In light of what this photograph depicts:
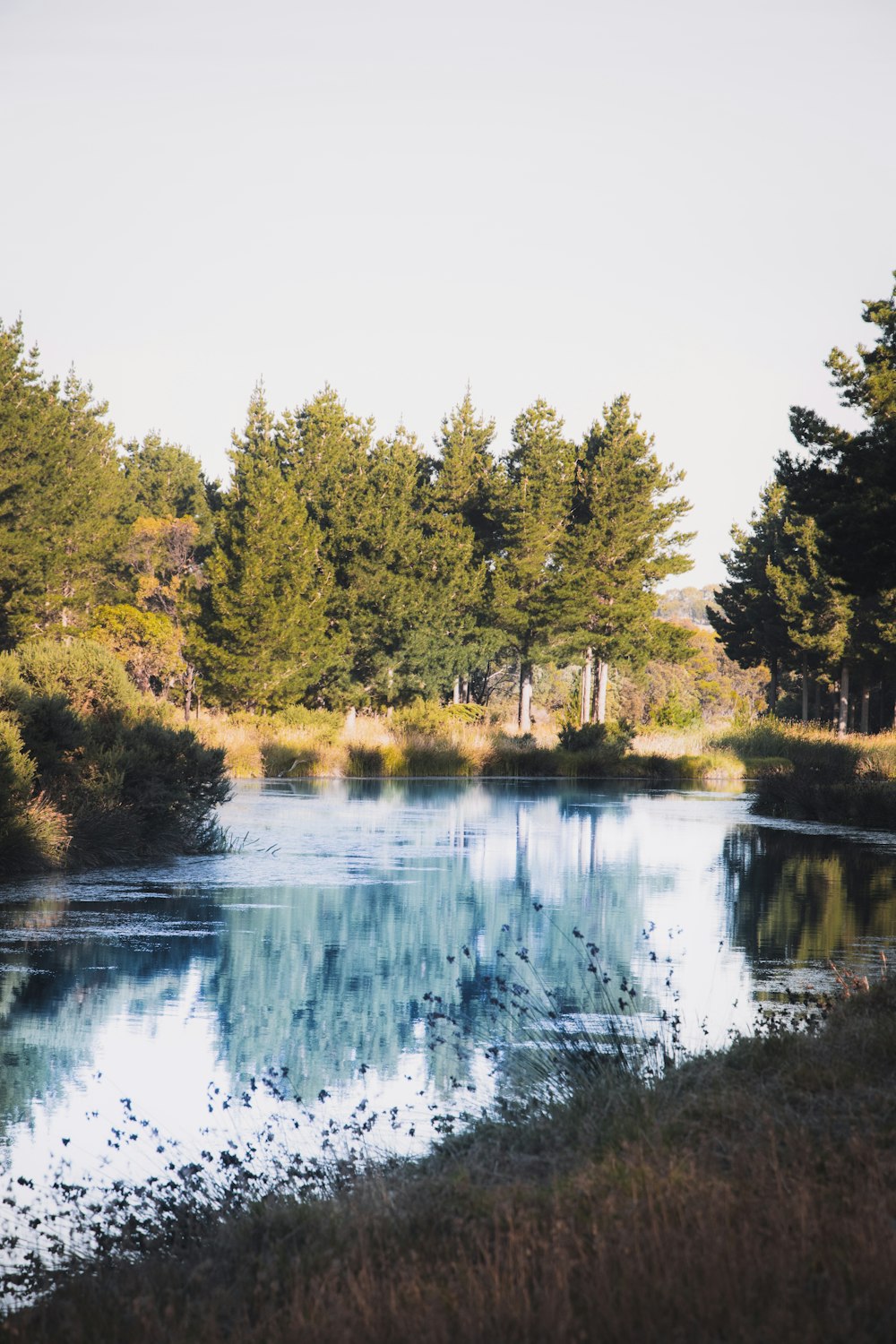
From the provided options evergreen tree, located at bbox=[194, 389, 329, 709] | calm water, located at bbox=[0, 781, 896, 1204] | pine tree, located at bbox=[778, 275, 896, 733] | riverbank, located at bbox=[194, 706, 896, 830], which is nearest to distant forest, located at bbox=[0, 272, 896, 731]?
evergreen tree, located at bbox=[194, 389, 329, 709]

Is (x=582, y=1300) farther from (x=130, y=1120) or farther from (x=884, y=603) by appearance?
(x=884, y=603)

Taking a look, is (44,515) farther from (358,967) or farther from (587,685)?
(358,967)

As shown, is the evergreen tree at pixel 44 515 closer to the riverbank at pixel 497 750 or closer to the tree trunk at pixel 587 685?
the riverbank at pixel 497 750

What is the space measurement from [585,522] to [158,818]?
51.0m

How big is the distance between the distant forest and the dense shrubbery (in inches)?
1360

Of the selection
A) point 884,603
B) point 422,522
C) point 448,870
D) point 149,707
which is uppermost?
point 422,522

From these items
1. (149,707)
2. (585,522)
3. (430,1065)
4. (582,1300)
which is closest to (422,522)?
(585,522)

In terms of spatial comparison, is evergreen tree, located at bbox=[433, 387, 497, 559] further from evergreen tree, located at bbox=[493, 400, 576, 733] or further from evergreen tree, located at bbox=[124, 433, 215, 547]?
evergreen tree, located at bbox=[124, 433, 215, 547]

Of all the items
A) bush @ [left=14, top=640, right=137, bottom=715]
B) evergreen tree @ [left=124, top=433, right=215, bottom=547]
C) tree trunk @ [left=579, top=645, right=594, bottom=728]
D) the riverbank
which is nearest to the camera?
bush @ [left=14, top=640, right=137, bottom=715]

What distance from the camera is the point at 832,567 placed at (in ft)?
79.3

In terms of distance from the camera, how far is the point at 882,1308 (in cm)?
372

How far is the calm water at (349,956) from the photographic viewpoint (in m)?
7.84

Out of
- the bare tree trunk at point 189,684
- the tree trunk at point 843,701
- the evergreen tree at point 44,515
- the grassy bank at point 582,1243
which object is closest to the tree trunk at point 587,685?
the tree trunk at point 843,701

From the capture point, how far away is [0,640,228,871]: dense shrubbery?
1734 cm
